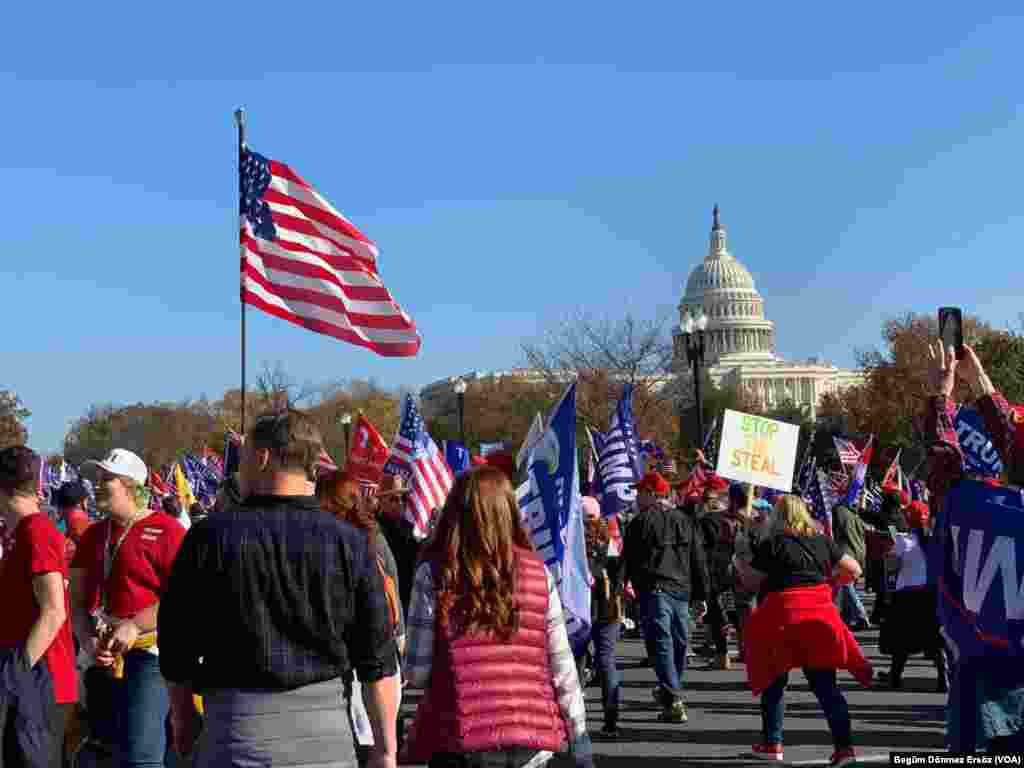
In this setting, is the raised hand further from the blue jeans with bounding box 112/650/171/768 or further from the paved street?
the paved street

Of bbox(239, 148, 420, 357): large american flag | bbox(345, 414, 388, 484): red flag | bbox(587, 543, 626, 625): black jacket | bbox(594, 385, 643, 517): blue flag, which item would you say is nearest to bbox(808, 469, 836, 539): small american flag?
bbox(594, 385, 643, 517): blue flag

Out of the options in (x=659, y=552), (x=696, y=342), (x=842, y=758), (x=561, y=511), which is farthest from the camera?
(x=696, y=342)

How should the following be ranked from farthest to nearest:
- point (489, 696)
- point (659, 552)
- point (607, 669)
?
point (659, 552)
point (607, 669)
point (489, 696)

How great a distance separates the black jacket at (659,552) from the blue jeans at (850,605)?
721 cm

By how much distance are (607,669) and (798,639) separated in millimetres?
1670

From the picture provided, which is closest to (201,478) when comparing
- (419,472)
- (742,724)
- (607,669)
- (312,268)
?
(419,472)

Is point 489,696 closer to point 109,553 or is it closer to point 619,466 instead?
point 109,553

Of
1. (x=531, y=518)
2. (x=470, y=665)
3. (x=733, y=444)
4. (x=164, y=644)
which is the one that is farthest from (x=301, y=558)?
(x=733, y=444)

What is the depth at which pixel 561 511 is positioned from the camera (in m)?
7.92

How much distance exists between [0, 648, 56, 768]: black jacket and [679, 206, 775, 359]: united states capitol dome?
150 metres

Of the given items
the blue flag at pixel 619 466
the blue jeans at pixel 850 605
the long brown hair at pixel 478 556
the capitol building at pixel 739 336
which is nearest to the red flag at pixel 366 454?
the blue flag at pixel 619 466

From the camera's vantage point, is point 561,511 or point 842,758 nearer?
point 561,511

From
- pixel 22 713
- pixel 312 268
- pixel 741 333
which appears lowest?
pixel 22 713

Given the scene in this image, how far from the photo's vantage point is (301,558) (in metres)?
4.15
